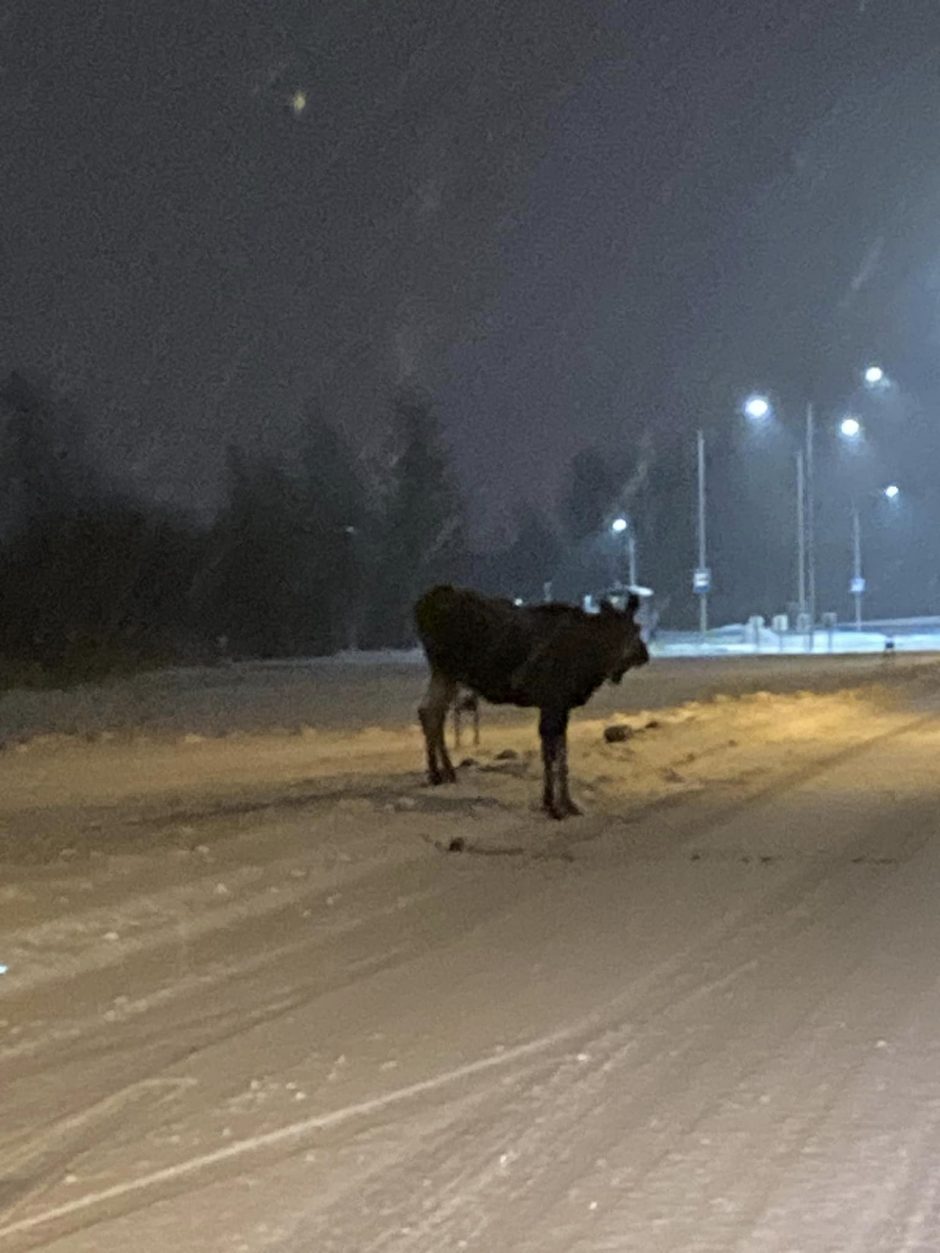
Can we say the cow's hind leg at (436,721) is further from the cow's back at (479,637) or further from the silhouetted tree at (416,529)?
the silhouetted tree at (416,529)

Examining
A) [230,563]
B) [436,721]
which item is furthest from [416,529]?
[436,721]

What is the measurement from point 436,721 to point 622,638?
7.42ft

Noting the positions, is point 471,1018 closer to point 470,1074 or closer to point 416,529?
point 470,1074

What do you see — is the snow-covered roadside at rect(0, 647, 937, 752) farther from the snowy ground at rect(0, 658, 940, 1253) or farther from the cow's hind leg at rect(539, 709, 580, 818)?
the cow's hind leg at rect(539, 709, 580, 818)

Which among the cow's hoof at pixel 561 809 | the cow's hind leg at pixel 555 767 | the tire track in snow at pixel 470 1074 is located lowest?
the tire track in snow at pixel 470 1074

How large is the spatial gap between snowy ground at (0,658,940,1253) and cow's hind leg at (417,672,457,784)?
60 cm

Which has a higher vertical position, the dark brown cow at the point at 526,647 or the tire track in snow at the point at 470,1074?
the dark brown cow at the point at 526,647

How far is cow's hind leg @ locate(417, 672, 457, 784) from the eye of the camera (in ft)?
62.7

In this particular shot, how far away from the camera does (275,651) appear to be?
7888cm

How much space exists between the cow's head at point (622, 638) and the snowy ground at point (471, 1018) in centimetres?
138

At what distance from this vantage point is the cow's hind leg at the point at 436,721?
1910 centimetres

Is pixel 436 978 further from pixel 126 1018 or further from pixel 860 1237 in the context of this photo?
pixel 860 1237

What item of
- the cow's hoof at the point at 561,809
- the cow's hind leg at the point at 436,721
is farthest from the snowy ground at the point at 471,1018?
the cow's hind leg at the point at 436,721

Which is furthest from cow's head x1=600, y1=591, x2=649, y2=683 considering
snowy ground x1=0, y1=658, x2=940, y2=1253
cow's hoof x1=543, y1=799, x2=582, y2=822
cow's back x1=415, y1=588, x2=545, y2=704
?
cow's hoof x1=543, y1=799, x2=582, y2=822
